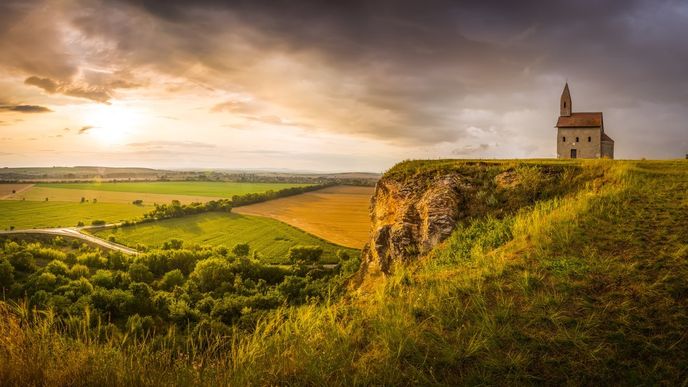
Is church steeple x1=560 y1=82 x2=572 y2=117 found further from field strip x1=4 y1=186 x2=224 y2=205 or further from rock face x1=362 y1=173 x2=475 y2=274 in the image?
field strip x1=4 y1=186 x2=224 y2=205

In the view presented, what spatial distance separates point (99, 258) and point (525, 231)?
61.8 m

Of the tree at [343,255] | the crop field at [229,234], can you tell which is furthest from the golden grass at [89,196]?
the tree at [343,255]

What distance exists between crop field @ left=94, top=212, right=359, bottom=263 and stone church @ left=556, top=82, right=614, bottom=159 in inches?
1239

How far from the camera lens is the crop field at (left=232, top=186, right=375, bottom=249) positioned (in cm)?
6419

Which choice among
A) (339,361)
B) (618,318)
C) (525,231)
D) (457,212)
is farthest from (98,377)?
(457,212)

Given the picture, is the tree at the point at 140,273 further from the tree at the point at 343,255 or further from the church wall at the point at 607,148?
the church wall at the point at 607,148

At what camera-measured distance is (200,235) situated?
72.9 meters

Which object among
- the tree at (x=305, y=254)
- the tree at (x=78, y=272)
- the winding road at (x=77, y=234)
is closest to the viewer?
the tree at (x=78, y=272)

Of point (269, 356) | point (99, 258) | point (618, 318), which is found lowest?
point (99, 258)

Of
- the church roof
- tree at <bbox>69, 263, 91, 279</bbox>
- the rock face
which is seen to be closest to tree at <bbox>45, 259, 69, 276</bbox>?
tree at <bbox>69, 263, 91, 279</bbox>

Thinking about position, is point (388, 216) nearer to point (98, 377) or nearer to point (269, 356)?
point (269, 356)

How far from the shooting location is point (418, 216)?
613 inches

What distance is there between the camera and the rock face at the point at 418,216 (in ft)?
44.8

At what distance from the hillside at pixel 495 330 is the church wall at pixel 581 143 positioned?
115 feet
